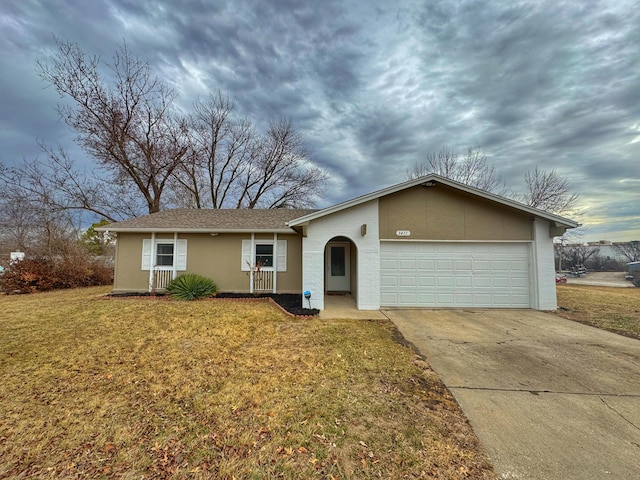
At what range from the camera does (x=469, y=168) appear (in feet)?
69.4

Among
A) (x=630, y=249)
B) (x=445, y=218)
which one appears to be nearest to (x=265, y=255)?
(x=445, y=218)

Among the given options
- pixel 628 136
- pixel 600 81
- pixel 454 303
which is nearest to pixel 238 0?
pixel 454 303

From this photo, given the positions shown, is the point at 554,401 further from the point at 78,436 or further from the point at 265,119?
the point at 265,119

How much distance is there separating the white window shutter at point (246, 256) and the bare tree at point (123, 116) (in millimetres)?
12716

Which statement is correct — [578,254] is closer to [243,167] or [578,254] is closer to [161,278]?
[243,167]

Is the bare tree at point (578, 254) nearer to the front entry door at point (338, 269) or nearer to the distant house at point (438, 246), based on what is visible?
the distant house at point (438, 246)

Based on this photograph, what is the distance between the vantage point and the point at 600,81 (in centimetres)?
1030

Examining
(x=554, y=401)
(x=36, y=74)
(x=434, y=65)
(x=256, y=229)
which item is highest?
(x=36, y=74)

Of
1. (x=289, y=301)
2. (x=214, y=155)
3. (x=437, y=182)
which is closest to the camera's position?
(x=437, y=182)

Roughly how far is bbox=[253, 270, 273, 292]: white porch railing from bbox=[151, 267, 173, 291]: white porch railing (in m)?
3.60

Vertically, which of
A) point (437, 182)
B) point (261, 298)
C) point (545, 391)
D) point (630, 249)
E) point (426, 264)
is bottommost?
point (545, 391)

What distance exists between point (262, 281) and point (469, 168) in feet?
61.9

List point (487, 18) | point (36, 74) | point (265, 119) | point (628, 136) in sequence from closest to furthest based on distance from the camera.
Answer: point (487, 18), point (628, 136), point (36, 74), point (265, 119)

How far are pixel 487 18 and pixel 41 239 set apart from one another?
2580 centimetres
